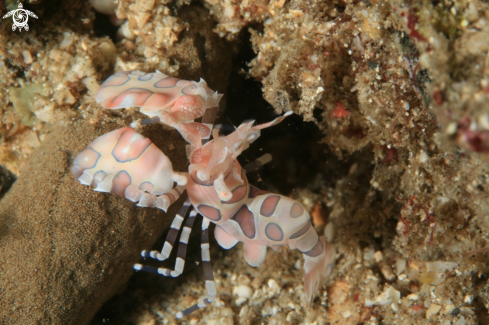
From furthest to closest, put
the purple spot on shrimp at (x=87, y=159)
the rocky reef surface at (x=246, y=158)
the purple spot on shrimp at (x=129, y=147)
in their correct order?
the rocky reef surface at (x=246, y=158) < the purple spot on shrimp at (x=87, y=159) < the purple spot on shrimp at (x=129, y=147)

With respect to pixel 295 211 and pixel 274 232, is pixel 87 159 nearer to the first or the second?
pixel 274 232

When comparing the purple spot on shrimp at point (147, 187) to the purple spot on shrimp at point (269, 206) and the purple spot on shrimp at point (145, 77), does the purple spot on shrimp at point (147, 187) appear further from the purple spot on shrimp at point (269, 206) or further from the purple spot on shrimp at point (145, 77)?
the purple spot on shrimp at point (269, 206)

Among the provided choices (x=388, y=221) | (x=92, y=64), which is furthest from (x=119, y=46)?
(x=388, y=221)

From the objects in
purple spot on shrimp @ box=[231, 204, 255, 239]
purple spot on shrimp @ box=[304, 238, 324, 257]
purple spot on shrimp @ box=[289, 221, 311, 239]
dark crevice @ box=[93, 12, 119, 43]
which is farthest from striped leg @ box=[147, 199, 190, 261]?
dark crevice @ box=[93, 12, 119, 43]

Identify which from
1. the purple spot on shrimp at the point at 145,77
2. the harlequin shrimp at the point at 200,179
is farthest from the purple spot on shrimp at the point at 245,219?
the purple spot on shrimp at the point at 145,77

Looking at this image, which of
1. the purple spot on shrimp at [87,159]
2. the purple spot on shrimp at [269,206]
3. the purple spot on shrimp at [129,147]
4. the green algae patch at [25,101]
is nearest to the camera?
the purple spot on shrimp at [129,147]

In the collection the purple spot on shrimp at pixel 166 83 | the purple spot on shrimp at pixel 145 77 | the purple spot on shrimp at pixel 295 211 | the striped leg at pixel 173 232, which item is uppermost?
the purple spot on shrimp at pixel 166 83
